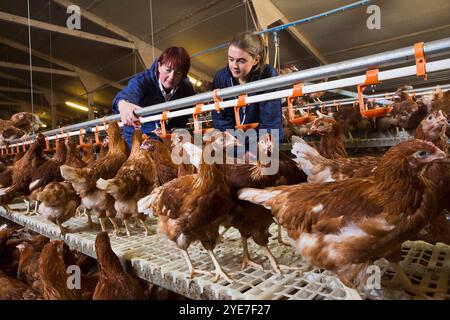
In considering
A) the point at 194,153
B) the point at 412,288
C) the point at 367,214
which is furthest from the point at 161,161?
the point at 412,288

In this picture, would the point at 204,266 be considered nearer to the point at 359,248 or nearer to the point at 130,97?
the point at 359,248

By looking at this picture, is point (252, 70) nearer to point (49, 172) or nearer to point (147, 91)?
point (147, 91)

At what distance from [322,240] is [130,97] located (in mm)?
1454

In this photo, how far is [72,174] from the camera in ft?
6.05

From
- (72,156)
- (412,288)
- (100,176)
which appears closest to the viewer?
(412,288)

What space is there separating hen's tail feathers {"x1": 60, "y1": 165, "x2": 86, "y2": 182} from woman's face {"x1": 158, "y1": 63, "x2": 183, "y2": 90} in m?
0.80

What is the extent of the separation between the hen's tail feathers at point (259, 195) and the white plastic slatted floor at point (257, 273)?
1.08ft

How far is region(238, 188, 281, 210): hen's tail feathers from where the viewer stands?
1.06m

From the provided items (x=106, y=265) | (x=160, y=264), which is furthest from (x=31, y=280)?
(x=160, y=264)

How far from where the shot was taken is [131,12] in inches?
181

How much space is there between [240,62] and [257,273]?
1.04 m

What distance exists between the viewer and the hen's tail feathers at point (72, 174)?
71.6 inches

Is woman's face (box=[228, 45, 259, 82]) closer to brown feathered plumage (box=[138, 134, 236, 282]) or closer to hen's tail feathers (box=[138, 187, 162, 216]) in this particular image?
brown feathered plumage (box=[138, 134, 236, 282])

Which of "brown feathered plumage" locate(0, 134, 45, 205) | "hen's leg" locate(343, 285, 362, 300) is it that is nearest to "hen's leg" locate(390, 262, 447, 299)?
"hen's leg" locate(343, 285, 362, 300)
